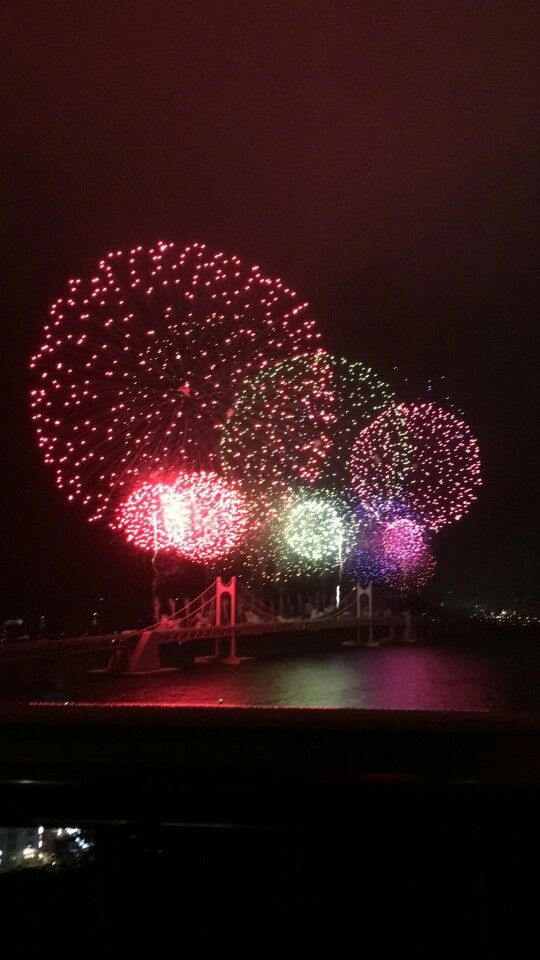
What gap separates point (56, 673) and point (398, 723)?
1709 centimetres

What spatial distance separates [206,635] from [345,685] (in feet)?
30.1

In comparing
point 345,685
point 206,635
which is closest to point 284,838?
point 345,685

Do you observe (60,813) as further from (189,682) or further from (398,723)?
(189,682)

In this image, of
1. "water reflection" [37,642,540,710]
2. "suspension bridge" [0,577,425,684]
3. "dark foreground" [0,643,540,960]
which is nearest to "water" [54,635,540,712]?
"water reflection" [37,642,540,710]

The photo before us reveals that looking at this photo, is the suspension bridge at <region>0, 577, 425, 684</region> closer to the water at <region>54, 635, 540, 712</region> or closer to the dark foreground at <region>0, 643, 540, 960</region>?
the water at <region>54, 635, 540, 712</region>

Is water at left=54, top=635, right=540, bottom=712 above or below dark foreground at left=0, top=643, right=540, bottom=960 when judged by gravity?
below

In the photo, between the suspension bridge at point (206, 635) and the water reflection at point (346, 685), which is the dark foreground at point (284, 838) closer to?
the water reflection at point (346, 685)

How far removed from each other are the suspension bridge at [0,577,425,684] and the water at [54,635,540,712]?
81cm

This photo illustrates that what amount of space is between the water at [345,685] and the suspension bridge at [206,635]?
2.66ft

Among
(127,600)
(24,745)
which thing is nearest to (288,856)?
(24,745)

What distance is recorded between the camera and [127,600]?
3148cm

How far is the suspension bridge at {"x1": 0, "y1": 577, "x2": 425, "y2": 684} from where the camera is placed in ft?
61.7

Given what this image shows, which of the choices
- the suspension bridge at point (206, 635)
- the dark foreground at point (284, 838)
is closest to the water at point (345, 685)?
the suspension bridge at point (206, 635)

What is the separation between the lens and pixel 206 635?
2611cm
